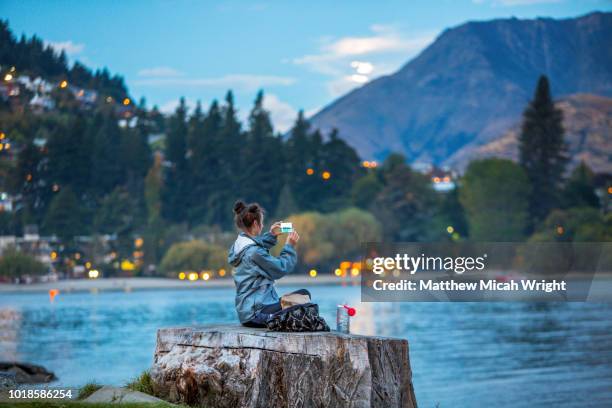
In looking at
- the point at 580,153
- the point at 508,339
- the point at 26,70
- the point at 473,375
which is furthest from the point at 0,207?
the point at 580,153

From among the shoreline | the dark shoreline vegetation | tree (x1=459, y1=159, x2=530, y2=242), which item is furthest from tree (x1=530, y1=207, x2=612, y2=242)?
the shoreline

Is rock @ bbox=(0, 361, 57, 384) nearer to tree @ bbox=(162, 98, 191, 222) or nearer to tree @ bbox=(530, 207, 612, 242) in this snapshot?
tree @ bbox=(530, 207, 612, 242)

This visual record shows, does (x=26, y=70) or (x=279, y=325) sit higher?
(x=26, y=70)

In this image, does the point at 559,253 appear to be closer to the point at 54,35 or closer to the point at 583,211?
the point at 583,211

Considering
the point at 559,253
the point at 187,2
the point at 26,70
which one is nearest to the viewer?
the point at 559,253

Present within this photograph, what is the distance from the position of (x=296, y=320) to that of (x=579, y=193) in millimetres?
83480

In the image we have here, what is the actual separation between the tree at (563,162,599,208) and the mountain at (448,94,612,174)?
102 feet

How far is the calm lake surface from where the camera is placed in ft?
72.4

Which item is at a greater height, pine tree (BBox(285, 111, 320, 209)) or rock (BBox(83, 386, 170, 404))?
pine tree (BBox(285, 111, 320, 209))

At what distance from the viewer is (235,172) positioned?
3767 inches

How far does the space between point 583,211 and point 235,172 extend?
1066 inches

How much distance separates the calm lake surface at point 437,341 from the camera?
22061 mm

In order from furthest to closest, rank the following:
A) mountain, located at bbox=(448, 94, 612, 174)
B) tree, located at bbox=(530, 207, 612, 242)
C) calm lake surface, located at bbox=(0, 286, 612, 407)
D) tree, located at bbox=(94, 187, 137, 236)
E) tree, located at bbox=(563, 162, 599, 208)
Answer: mountain, located at bbox=(448, 94, 612, 174) → tree, located at bbox=(563, 162, 599, 208) → tree, located at bbox=(94, 187, 137, 236) → tree, located at bbox=(530, 207, 612, 242) → calm lake surface, located at bbox=(0, 286, 612, 407)

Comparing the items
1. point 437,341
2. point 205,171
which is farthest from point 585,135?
point 437,341
